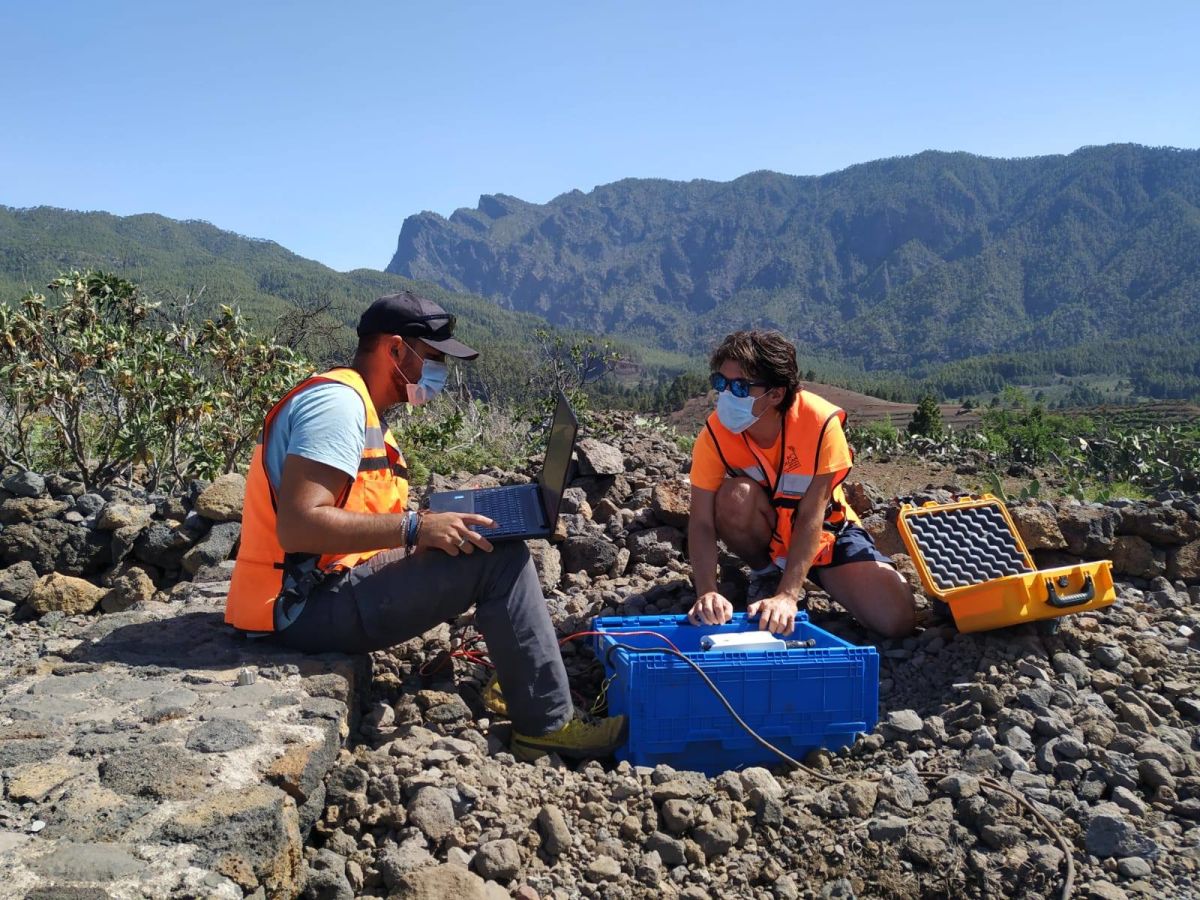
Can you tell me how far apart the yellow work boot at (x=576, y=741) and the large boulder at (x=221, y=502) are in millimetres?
2731

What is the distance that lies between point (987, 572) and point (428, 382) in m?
2.33

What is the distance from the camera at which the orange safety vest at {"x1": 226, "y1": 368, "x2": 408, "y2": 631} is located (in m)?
2.86

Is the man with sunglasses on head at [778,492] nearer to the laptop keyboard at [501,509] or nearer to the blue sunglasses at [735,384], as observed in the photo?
the blue sunglasses at [735,384]

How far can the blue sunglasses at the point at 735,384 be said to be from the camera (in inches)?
147

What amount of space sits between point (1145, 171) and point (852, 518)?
21390cm

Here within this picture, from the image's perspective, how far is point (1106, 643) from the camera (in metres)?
3.71

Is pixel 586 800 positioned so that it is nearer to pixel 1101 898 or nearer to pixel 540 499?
pixel 540 499

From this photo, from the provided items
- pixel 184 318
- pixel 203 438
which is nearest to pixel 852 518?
pixel 203 438

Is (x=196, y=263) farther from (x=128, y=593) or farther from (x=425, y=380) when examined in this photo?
(x=425, y=380)

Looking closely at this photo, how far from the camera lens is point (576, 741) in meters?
2.97

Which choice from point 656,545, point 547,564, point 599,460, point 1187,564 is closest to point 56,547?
point 547,564

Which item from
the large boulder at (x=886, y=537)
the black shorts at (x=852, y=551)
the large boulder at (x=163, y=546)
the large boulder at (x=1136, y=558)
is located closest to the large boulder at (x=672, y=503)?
the large boulder at (x=886, y=537)

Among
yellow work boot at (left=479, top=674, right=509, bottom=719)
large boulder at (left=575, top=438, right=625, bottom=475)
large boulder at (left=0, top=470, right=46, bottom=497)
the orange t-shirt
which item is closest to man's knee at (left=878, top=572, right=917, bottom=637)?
the orange t-shirt

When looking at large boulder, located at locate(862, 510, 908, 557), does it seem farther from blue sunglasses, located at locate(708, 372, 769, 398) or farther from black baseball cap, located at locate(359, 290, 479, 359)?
black baseball cap, located at locate(359, 290, 479, 359)
